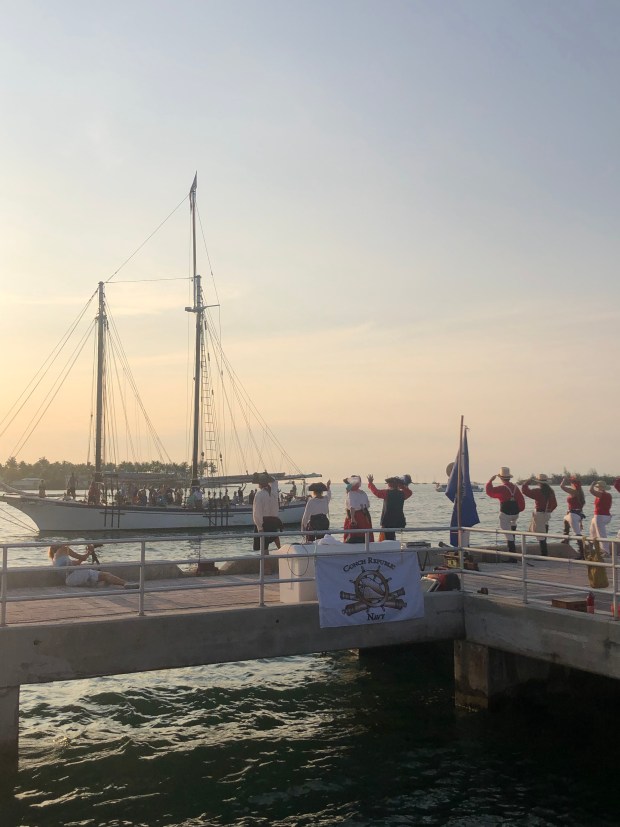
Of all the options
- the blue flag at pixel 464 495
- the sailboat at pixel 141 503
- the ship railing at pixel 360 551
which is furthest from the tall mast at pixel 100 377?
the blue flag at pixel 464 495

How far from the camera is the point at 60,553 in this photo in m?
15.2

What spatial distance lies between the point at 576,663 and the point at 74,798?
23.1 ft

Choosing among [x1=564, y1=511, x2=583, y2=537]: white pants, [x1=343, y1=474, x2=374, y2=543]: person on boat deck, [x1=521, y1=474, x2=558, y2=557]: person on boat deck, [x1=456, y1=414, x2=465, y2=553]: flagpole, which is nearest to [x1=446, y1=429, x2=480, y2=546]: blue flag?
[x1=456, y1=414, x2=465, y2=553]: flagpole

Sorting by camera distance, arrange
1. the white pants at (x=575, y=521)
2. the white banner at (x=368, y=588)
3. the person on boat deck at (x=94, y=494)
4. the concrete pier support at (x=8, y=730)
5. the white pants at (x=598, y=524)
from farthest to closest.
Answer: the person on boat deck at (x=94, y=494)
the white pants at (x=575, y=521)
the white pants at (x=598, y=524)
the white banner at (x=368, y=588)
the concrete pier support at (x=8, y=730)

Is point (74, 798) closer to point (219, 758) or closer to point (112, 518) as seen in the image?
point (219, 758)

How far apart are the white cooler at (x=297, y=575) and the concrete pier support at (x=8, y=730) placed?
4.37m

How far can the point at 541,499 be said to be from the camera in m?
19.8

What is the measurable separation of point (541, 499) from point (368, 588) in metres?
8.21

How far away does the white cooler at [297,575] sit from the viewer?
43.3ft

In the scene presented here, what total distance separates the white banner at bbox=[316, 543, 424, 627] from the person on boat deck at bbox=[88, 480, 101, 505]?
5341 cm

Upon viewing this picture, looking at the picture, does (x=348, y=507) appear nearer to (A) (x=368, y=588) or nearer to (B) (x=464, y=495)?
(B) (x=464, y=495)

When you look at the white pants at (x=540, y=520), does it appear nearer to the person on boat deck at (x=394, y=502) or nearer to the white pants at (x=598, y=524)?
the white pants at (x=598, y=524)

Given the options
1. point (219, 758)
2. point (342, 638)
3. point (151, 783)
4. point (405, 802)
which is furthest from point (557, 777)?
point (151, 783)

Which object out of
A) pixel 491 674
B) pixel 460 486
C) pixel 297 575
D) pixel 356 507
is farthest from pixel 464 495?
pixel 297 575
